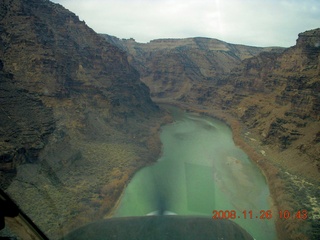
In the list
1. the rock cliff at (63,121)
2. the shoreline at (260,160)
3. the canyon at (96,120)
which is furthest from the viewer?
the shoreline at (260,160)

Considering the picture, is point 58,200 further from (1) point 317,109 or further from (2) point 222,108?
(2) point 222,108

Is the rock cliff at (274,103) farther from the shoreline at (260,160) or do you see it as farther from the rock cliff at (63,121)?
the rock cliff at (63,121)

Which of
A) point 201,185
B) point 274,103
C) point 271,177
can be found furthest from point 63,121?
point 274,103

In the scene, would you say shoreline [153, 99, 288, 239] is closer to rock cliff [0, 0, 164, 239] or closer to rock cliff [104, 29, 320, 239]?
rock cliff [104, 29, 320, 239]

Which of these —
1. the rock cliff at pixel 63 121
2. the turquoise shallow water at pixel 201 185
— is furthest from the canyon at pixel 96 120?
the turquoise shallow water at pixel 201 185

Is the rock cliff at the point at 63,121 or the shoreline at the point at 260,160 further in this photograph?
the shoreline at the point at 260,160

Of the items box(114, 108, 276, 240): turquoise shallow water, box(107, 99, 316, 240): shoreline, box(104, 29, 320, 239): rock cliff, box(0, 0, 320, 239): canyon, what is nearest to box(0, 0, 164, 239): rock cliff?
box(0, 0, 320, 239): canyon

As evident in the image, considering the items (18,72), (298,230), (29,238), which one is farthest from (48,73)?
(29,238)
